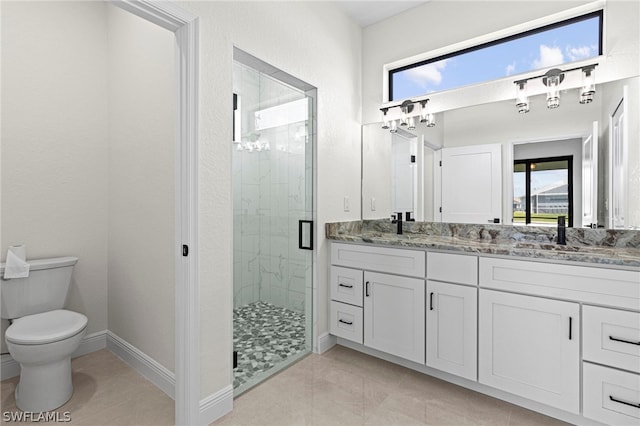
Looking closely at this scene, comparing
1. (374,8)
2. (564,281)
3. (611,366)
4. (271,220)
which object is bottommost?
(611,366)

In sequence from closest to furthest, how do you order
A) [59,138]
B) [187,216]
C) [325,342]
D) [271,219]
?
[187,216] → [59,138] → [325,342] → [271,219]

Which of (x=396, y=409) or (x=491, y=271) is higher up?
(x=491, y=271)

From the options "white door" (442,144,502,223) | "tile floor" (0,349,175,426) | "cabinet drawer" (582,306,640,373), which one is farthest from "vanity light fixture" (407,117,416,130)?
"tile floor" (0,349,175,426)

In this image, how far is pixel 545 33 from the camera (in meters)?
2.19

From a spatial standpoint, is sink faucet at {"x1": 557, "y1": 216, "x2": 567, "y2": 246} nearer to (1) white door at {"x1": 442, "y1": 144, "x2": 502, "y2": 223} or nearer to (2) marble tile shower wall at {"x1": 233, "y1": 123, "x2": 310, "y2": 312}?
(1) white door at {"x1": 442, "y1": 144, "x2": 502, "y2": 223}

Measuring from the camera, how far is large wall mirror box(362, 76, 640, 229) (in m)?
1.90

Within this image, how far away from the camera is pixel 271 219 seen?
3.06 meters

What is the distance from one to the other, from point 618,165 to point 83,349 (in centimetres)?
378

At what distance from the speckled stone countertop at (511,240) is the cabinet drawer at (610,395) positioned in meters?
0.51

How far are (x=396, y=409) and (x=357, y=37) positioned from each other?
2.89 metres

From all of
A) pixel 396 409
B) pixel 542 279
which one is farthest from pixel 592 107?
pixel 396 409

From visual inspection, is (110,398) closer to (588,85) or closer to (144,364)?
(144,364)

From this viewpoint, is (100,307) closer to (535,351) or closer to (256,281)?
(256,281)

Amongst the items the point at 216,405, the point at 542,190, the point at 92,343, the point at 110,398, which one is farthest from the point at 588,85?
the point at 92,343
